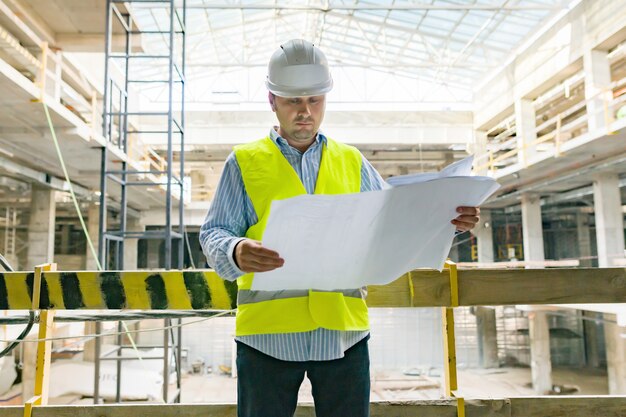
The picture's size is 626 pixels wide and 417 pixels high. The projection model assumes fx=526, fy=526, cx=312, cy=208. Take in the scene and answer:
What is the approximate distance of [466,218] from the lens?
1.25m

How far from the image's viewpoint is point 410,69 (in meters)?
18.5

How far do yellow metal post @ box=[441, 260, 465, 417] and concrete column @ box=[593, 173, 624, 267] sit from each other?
1079 centimetres

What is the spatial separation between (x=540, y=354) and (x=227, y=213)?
15.6m

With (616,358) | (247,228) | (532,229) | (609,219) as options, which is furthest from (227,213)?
(532,229)

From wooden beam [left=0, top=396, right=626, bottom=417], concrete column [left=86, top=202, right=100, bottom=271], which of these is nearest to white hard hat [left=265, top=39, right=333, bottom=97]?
wooden beam [left=0, top=396, right=626, bottom=417]

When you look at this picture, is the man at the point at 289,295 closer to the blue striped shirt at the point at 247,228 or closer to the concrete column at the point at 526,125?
the blue striped shirt at the point at 247,228

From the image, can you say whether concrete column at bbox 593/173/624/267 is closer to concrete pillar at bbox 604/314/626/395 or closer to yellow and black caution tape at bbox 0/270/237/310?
concrete pillar at bbox 604/314/626/395

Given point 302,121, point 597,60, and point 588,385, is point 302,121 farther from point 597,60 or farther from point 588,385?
point 588,385

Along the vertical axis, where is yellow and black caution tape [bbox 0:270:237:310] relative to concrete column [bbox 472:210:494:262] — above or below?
below

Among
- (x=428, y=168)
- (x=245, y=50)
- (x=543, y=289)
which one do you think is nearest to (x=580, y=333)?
(x=428, y=168)

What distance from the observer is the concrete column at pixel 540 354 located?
1441 cm

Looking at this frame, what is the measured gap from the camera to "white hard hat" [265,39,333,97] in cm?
126

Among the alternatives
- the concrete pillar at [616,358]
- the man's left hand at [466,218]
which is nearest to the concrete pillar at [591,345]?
the concrete pillar at [616,358]

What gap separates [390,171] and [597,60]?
1054 cm
